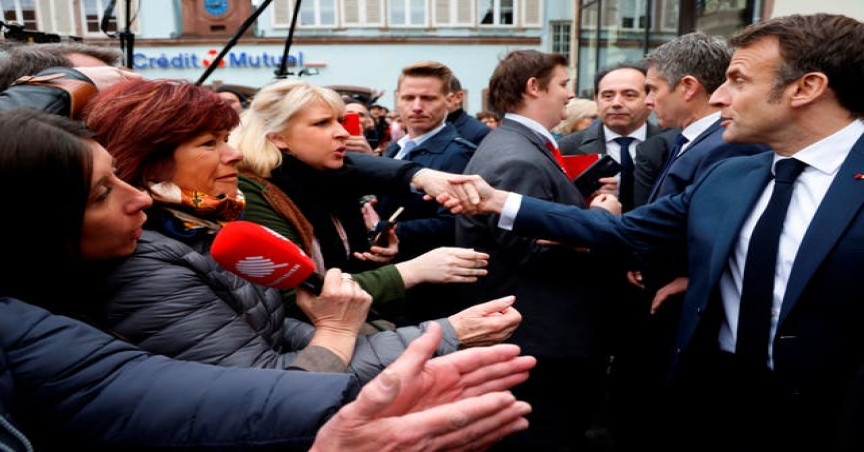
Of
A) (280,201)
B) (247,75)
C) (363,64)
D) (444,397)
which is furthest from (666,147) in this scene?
(247,75)

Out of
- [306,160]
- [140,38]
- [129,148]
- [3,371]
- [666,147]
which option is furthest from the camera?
[140,38]

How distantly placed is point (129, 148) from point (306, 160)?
0.92m

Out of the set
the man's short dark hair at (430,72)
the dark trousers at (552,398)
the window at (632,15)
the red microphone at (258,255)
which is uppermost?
the window at (632,15)

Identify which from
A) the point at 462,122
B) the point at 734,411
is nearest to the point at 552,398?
the point at 734,411

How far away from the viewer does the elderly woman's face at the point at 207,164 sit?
63.6 inches

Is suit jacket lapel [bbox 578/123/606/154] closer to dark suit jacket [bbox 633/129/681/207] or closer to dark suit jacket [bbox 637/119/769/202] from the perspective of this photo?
dark suit jacket [bbox 633/129/681/207]

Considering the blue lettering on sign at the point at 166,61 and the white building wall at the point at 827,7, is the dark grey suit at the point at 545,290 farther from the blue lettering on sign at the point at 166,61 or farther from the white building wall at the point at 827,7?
the blue lettering on sign at the point at 166,61

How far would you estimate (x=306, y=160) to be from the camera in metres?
2.39

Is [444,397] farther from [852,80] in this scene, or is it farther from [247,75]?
[247,75]

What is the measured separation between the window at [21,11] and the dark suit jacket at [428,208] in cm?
2024

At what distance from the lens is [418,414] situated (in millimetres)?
1086

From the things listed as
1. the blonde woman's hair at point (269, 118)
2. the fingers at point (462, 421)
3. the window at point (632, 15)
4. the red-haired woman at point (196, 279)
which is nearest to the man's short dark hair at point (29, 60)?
the blonde woman's hair at point (269, 118)

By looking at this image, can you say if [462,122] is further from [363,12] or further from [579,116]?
[363,12]

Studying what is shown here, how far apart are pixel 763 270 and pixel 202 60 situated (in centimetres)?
2137
